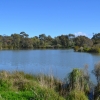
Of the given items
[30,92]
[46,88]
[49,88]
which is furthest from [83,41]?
[30,92]

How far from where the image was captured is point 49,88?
9484mm

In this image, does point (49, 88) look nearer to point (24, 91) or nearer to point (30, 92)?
point (24, 91)

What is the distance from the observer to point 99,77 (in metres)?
12.8

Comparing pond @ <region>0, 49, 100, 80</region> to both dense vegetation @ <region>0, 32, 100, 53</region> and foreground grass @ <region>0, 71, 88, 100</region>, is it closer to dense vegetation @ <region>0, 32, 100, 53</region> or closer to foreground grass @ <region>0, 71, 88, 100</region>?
foreground grass @ <region>0, 71, 88, 100</region>

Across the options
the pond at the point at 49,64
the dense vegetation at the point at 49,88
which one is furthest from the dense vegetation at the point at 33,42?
the dense vegetation at the point at 49,88

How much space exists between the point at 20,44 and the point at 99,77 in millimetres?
97222

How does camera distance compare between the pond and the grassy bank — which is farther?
the pond

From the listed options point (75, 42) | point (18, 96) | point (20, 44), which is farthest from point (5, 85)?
point (20, 44)

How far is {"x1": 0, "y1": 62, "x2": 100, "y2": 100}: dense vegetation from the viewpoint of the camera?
24.9ft

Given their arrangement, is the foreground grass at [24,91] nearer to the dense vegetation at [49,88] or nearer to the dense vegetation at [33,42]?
the dense vegetation at [49,88]

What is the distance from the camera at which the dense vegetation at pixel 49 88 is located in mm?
7600

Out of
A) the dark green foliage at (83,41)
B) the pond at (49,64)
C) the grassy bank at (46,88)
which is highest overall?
the dark green foliage at (83,41)

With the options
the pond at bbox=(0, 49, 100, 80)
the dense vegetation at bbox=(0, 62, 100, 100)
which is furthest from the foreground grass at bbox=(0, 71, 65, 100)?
the pond at bbox=(0, 49, 100, 80)

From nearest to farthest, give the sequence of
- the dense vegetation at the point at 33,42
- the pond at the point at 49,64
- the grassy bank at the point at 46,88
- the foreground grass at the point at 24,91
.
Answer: the foreground grass at the point at 24,91 → the grassy bank at the point at 46,88 → the pond at the point at 49,64 → the dense vegetation at the point at 33,42
